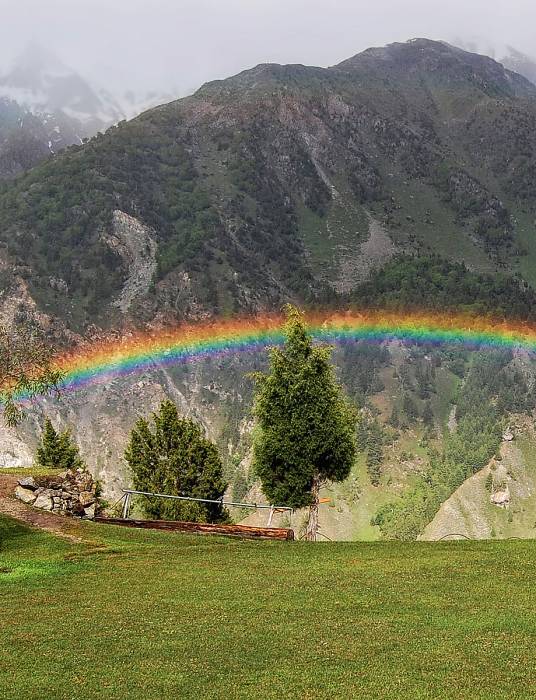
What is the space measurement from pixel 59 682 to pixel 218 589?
8.95m

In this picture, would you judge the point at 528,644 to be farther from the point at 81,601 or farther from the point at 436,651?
the point at 81,601

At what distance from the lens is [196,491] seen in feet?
221

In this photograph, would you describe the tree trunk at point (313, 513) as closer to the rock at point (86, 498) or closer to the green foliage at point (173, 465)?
the green foliage at point (173, 465)

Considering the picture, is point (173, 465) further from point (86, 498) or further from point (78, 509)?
point (78, 509)

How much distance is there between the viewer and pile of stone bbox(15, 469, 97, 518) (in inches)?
1574

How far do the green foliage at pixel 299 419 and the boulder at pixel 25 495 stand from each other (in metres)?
16.4

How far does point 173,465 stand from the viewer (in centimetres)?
6694

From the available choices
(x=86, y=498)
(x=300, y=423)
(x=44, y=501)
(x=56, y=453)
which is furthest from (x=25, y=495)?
(x=56, y=453)

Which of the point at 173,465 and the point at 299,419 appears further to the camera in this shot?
the point at 173,465

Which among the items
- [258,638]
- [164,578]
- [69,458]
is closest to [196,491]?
[69,458]

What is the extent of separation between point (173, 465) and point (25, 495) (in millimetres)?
27443

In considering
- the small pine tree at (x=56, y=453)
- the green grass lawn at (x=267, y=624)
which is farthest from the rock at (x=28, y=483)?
the small pine tree at (x=56, y=453)

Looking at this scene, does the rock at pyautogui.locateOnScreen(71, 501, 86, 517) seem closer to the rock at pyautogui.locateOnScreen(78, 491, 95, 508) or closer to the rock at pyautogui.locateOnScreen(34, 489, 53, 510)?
the rock at pyautogui.locateOnScreen(78, 491, 95, 508)

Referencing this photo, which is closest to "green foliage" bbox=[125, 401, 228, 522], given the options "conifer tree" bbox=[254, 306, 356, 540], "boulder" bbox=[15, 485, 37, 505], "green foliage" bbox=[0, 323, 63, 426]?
"conifer tree" bbox=[254, 306, 356, 540]
